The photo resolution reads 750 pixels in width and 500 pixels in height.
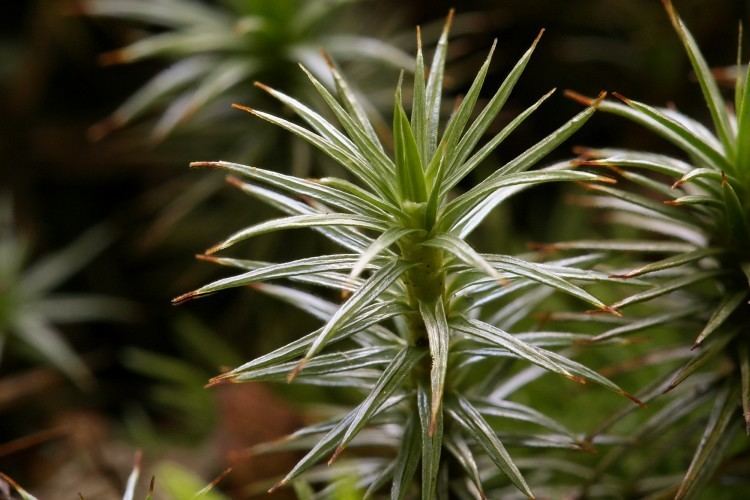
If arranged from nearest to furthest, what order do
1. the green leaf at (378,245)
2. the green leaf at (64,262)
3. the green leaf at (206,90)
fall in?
1. the green leaf at (378,245)
2. the green leaf at (206,90)
3. the green leaf at (64,262)

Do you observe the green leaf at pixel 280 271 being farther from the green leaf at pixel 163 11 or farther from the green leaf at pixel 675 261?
the green leaf at pixel 163 11

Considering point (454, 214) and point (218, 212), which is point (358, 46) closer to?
point (218, 212)

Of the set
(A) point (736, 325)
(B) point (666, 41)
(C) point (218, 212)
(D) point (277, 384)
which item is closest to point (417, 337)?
(A) point (736, 325)

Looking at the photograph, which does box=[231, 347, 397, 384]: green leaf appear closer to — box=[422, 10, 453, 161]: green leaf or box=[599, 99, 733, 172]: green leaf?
box=[422, 10, 453, 161]: green leaf

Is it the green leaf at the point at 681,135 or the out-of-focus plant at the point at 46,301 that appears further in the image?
the out-of-focus plant at the point at 46,301

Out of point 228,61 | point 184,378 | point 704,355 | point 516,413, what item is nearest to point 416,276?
point 516,413

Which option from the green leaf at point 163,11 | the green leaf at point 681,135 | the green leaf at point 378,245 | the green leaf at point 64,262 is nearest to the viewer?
the green leaf at point 378,245

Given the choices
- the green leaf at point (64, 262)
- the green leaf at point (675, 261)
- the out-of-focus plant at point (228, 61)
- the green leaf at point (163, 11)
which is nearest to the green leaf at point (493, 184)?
the green leaf at point (675, 261)

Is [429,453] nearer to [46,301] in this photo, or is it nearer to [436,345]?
[436,345]
